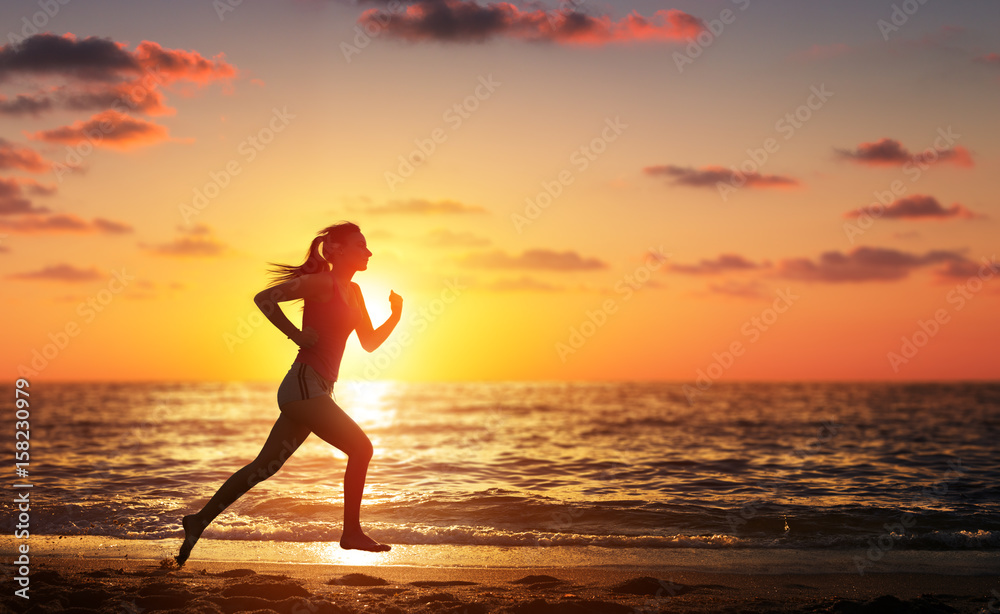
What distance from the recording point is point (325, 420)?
532 centimetres

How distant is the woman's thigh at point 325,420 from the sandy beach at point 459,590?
3.45 ft

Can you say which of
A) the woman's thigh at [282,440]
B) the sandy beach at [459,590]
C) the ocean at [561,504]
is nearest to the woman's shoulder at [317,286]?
the woman's thigh at [282,440]

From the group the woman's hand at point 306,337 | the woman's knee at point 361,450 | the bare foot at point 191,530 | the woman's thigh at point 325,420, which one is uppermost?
the woman's hand at point 306,337

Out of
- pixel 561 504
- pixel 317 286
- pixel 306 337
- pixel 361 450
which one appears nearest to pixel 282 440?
pixel 361 450

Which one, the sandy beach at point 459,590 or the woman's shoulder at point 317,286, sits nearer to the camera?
the sandy beach at point 459,590

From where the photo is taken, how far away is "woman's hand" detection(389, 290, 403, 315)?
594cm

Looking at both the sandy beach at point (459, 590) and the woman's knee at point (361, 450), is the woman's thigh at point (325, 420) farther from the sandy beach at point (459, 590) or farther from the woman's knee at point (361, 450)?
the sandy beach at point (459, 590)

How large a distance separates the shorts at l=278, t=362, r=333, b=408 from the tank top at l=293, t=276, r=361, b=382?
0.15ft

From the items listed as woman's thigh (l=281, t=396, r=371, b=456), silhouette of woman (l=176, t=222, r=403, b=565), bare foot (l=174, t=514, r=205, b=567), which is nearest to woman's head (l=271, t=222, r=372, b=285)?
silhouette of woman (l=176, t=222, r=403, b=565)

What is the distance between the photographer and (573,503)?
9484 mm

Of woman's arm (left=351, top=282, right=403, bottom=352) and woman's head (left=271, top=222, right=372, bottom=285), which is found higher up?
woman's head (left=271, top=222, right=372, bottom=285)

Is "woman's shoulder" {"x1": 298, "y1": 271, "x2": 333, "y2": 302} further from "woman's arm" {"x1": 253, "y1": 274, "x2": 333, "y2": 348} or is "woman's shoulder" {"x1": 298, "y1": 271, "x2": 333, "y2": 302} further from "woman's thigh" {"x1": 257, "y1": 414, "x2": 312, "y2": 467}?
"woman's thigh" {"x1": 257, "y1": 414, "x2": 312, "y2": 467}

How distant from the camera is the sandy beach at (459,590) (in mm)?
4742

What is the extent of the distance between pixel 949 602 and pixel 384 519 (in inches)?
223
